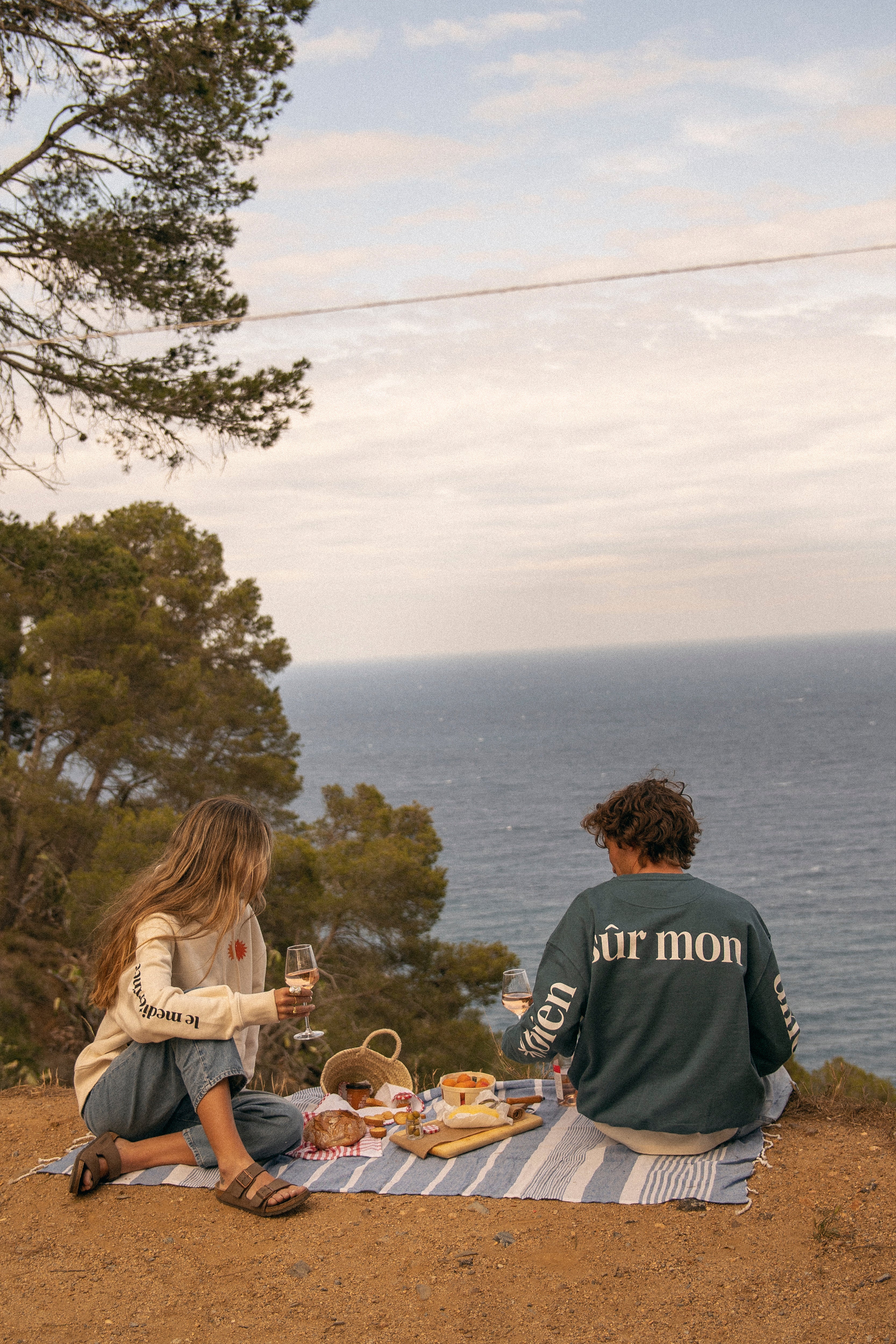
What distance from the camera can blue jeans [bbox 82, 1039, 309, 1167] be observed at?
11.0ft

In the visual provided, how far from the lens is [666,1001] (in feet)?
10.9

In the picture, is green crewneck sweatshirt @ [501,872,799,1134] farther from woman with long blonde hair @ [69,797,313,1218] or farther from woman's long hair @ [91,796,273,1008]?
woman's long hair @ [91,796,273,1008]

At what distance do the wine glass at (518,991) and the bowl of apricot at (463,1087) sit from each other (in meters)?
0.41

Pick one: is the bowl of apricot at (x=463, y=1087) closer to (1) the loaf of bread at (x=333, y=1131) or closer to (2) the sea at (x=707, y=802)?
(1) the loaf of bread at (x=333, y=1131)

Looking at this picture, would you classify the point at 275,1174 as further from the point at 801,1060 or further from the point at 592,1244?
the point at 801,1060

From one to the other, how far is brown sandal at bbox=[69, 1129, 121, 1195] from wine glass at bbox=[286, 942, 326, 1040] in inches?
27.6

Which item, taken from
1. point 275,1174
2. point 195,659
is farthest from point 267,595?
point 275,1174

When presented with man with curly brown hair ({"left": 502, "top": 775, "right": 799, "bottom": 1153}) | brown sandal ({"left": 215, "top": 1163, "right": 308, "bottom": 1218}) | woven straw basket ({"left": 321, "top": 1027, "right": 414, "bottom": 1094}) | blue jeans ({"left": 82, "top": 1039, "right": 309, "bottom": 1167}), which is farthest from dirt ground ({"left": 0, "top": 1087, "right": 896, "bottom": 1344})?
woven straw basket ({"left": 321, "top": 1027, "right": 414, "bottom": 1094})

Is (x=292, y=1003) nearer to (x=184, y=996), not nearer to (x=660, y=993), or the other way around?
(x=184, y=996)

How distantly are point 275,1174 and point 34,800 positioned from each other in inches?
443

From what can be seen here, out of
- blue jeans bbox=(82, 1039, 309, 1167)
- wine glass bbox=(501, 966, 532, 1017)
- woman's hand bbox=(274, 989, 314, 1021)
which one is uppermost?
woman's hand bbox=(274, 989, 314, 1021)

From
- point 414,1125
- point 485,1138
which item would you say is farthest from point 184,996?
point 485,1138

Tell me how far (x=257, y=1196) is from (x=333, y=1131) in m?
0.57

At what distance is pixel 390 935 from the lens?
16016 mm
